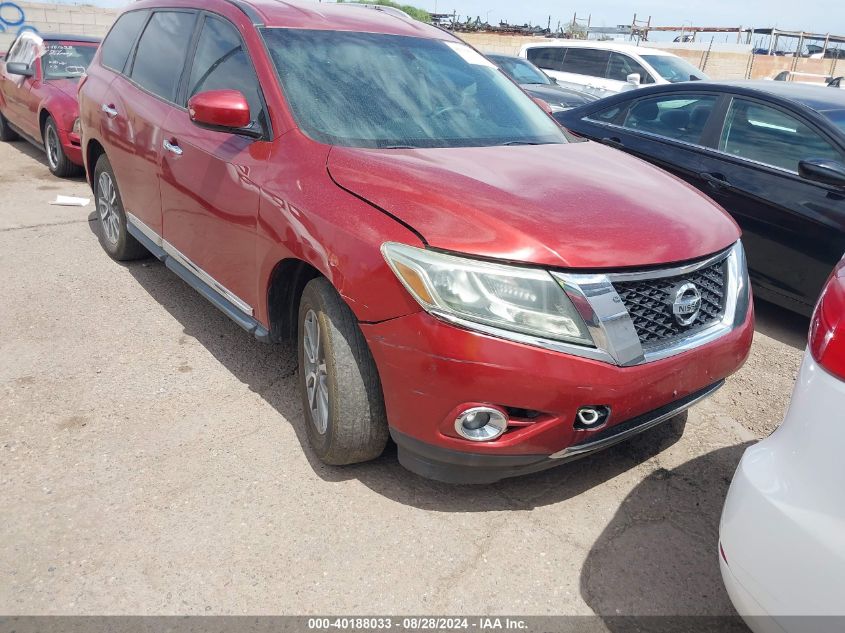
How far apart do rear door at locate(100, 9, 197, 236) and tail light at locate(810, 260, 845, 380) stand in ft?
10.8

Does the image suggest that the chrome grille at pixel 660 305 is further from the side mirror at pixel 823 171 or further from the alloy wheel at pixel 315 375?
the side mirror at pixel 823 171

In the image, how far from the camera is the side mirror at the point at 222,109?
3.06 meters

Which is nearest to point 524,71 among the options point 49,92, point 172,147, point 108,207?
point 49,92

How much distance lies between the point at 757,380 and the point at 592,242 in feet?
7.04

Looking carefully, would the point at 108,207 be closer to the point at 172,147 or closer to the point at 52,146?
the point at 172,147

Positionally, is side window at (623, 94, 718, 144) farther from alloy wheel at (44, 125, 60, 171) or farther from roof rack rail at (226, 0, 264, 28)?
alloy wheel at (44, 125, 60, 171)

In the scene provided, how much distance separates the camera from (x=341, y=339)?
8.75 feet

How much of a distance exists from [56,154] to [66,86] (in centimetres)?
76

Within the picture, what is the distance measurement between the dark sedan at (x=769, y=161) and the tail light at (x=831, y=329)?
8.92 feet

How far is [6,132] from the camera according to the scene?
33.2 ft

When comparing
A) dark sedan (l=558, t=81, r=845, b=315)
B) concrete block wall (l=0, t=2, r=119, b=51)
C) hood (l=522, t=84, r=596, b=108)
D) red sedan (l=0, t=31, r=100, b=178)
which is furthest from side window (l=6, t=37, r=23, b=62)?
concrete block wall (l=0, t=2, r=119, b=51)

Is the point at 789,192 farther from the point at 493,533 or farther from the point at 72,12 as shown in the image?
the point at 72,12

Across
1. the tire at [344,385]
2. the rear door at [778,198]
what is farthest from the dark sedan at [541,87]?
the tire at [344,385]

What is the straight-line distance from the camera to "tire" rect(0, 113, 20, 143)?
9945 millimetres
